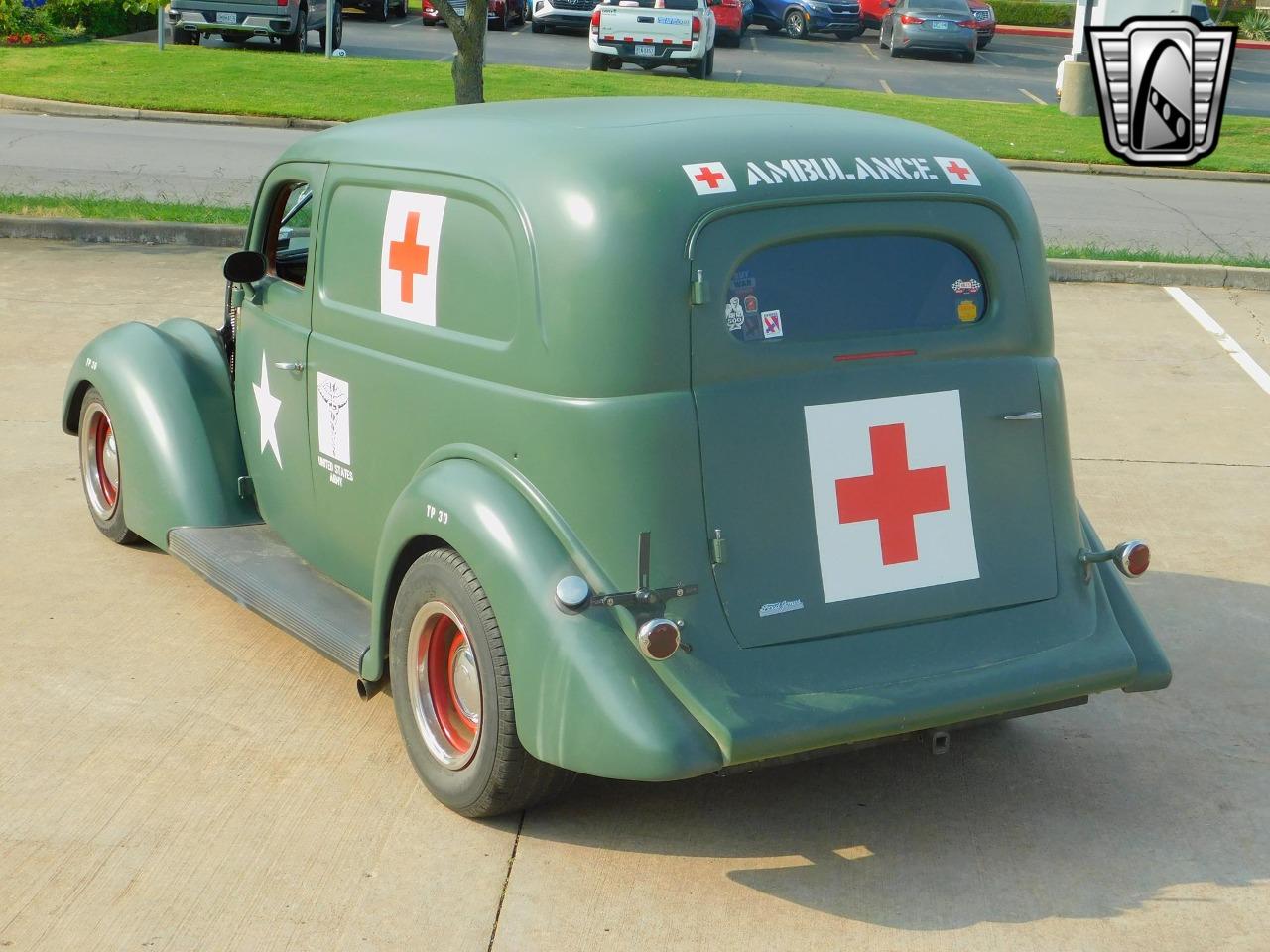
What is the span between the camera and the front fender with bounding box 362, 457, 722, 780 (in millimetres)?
3664

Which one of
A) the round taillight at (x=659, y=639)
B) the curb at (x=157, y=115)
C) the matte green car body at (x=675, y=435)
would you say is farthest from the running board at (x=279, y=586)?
the curb at (x=157, y=115)

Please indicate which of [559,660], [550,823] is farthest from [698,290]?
[550,823]

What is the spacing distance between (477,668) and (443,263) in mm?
1150

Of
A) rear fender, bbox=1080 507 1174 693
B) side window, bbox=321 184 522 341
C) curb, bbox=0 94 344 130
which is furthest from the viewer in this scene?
curb, bbox=0 94 344 130

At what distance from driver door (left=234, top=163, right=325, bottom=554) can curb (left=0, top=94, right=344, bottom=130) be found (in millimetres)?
13773

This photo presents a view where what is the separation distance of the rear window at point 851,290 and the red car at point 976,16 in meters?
32.2

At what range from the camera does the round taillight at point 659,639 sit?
3646mm

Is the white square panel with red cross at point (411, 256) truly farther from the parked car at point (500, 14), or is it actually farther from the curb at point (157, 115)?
the parked car at point (500, 14)

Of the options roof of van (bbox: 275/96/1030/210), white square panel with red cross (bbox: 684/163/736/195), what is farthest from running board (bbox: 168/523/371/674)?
white square panel with red cross (bbox: 684/163/736/195)

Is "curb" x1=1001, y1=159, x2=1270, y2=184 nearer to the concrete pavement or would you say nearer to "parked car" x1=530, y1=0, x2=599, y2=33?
the concrete pavement

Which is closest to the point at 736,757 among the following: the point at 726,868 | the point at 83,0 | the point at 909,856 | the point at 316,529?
the point at 726,868

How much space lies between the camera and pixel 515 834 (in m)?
4.09

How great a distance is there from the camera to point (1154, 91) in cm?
2172

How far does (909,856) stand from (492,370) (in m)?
1.69
